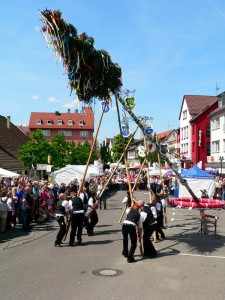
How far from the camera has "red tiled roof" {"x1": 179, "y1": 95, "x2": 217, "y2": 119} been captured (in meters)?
59.7

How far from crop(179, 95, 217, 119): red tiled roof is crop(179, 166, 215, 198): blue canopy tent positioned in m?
33.0

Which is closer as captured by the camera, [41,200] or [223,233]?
[223,233]

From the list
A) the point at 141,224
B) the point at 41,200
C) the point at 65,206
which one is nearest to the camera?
the point at 141,224

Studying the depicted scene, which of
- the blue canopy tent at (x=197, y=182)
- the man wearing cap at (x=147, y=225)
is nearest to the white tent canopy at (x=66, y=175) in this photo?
the blue canopy tent at (x=197, y=182)

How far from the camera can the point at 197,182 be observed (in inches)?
1070

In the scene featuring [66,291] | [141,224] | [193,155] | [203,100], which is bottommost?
[66,291]

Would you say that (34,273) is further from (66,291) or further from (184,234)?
(184,234)

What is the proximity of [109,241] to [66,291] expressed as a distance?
526 centimetres

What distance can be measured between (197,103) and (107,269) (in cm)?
5468

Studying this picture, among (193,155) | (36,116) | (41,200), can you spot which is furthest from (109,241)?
(36,116)

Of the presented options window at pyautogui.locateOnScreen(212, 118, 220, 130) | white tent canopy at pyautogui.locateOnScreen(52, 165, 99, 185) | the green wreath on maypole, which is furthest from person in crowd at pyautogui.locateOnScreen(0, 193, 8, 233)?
window at pyautogui.locateOnScreen(212, 118, 220, 130)

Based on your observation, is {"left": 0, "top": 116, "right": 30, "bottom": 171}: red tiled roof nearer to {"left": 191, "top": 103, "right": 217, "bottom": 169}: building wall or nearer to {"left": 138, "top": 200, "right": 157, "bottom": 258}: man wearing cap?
{"left": 191, "top": 103, "right": 217, "bottom": 169}: building wall

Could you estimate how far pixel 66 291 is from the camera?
24.4ft

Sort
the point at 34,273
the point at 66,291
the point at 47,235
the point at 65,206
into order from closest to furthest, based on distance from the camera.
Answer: the point at 66,291, the point at 34,273, the point at 65,206, the point at 47,235
